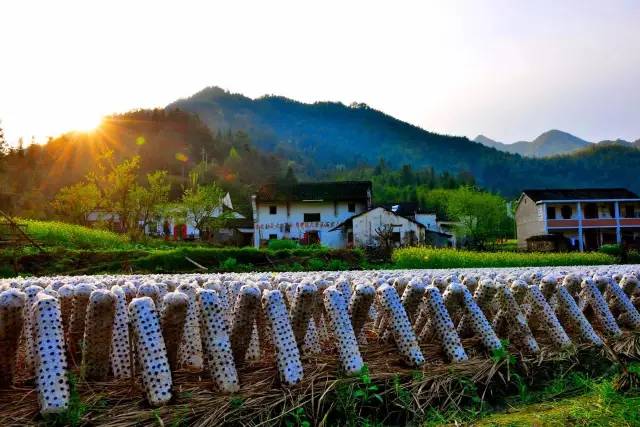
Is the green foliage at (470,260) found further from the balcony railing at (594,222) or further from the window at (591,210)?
the window at (591,210)

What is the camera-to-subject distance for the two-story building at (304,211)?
180 feet

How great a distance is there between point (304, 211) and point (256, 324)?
51494 mm

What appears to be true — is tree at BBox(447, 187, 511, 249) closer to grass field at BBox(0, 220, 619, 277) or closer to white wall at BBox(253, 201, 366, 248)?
white wall at BBox(253, 201, 366, 248)

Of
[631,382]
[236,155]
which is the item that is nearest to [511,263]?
[631,382]

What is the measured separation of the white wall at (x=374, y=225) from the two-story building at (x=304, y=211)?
5.13m

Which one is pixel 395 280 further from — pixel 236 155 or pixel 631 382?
pixel 236 155

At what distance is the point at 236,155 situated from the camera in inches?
5025

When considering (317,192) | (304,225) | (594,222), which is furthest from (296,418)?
(594,222)

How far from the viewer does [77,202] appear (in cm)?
4781

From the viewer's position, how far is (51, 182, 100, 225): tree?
151ft

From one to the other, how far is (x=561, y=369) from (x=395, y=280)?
1374 mm

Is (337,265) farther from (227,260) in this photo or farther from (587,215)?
(587,215)

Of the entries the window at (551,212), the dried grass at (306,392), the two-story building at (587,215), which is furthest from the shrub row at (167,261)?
the window at (551,212)

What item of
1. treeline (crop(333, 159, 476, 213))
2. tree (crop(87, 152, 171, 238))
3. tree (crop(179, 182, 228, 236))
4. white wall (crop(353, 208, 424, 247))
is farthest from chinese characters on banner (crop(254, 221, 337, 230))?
treeline (crop(333, 159, 476, 213))
